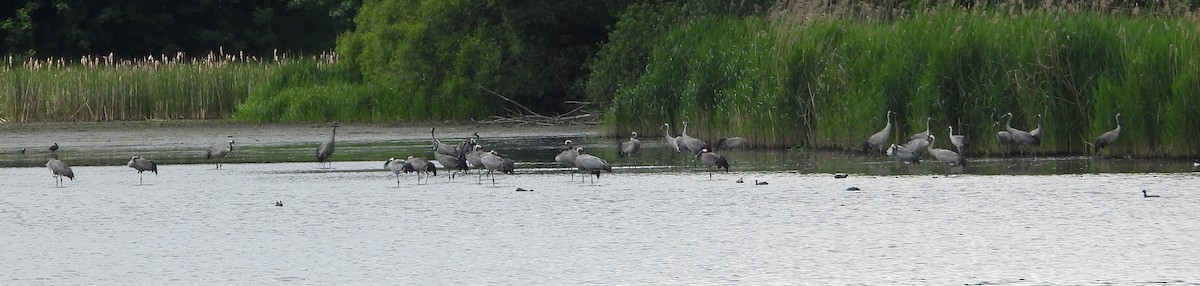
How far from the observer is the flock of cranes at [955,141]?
1628 centimetres

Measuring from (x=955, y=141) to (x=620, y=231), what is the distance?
6.54m

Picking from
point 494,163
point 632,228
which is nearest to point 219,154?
point 494,163

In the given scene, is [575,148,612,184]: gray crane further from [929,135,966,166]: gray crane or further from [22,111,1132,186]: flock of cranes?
[929,135,966,166]: gray crane

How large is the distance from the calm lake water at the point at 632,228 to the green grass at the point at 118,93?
15055 mm

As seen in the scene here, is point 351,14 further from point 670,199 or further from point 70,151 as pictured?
point 670,199

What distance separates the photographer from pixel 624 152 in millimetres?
19562

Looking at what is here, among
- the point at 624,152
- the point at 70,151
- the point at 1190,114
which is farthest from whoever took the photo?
the point at 70,151

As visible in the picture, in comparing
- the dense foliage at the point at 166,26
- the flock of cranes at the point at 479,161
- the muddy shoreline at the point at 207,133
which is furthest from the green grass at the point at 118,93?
the flock of cranes at the point at 479,161

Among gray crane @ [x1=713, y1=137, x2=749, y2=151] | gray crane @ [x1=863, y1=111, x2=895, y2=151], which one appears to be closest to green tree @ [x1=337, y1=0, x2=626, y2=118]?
gray crane @ [x1=713, y1=137, x2=749, y2=151]

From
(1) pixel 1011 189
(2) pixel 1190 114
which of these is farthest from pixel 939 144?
(1) pixel 1011 189

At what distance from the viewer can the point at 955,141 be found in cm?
1711

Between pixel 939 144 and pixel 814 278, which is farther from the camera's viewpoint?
pixel 939 144

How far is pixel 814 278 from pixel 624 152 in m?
10.6

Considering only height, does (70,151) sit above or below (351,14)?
below
